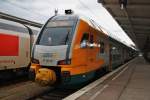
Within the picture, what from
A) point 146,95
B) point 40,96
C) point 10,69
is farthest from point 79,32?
point 10,69

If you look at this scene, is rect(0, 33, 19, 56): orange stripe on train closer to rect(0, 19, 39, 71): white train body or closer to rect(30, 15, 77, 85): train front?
rect(0, 19, 39, 71): white train body

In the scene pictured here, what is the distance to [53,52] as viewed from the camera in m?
12.4

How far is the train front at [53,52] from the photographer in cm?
1214

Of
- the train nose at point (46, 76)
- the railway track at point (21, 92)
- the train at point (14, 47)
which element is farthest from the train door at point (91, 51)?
the train at point (14, 47)

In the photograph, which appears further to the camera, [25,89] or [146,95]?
[25,89]

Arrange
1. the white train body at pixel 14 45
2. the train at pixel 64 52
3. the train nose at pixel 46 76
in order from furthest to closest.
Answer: the white train body at pixel 14 45 → the train at pixel 64 52 → the train nose at pixel 46 76

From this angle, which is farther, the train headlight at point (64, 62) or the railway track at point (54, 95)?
the railway track at point (54, 95)

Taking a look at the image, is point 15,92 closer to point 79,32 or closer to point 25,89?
point 25,89

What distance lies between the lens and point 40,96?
42.4ft

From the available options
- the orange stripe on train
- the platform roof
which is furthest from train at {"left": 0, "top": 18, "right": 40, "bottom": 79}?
the platform roof

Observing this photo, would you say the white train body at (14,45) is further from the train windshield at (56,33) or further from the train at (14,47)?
the train windshield at (56,33)

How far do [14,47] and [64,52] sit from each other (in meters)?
4.92

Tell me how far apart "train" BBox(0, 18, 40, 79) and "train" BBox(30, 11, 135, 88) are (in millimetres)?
2817

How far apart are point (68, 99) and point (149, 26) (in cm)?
3677
